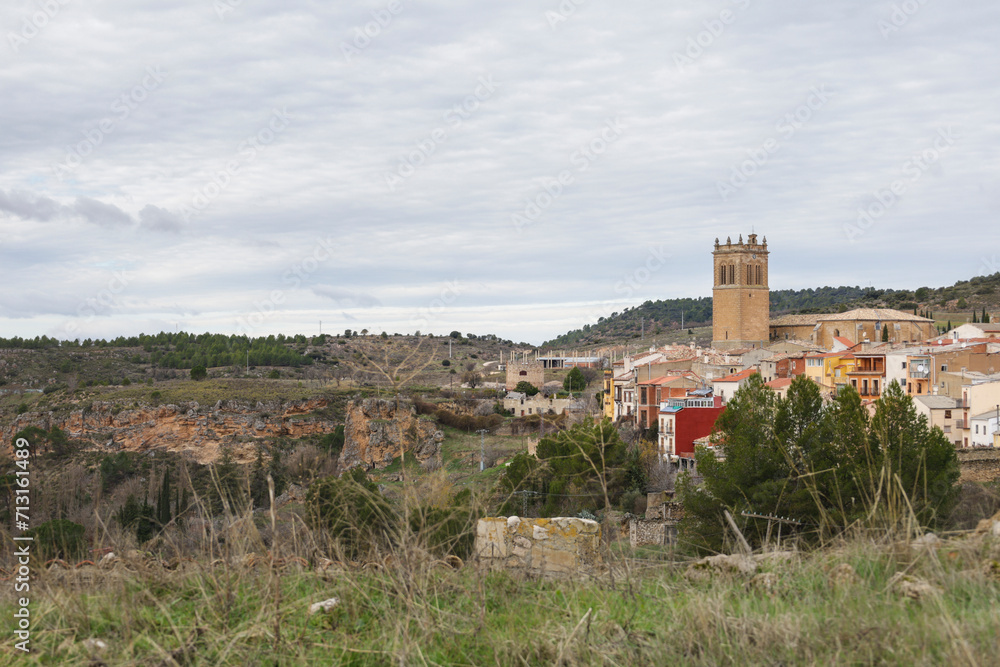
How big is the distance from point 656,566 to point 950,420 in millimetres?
26197

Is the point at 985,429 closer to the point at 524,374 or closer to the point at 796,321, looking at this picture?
the point at 524,374

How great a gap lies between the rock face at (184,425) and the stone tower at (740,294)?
3257 centimetres

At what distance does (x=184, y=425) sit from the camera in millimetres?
44062

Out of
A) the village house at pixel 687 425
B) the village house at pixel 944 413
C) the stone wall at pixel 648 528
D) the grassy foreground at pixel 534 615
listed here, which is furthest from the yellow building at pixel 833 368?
the grassy foreground at pixel 534 615

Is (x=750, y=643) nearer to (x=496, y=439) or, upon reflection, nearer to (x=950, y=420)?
(x=950, y=420)

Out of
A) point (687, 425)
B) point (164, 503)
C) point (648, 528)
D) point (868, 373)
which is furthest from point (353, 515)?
point (868, 373)

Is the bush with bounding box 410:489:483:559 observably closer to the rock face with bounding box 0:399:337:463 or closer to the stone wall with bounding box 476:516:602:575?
the stone wall with bounding box 476:516:602:575

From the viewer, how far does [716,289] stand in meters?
65.2

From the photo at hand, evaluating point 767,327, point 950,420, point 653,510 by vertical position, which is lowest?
point 653,510

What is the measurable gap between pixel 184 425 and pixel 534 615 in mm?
44185

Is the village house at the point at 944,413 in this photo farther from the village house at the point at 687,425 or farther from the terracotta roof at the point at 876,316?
the terracotta roof at the point at 876,316

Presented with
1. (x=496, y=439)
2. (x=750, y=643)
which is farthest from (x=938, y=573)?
(x=496, y=439)

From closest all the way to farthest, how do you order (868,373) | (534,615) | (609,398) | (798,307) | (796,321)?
(534,615), (868,373), (609,398), (796,321), (798,307)

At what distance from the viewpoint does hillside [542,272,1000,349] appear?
73375 mm
